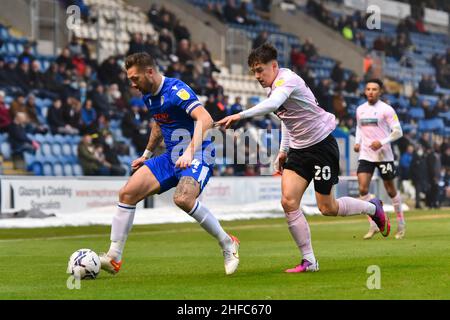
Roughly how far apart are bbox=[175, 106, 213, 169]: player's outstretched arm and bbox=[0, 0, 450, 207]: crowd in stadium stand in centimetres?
1436

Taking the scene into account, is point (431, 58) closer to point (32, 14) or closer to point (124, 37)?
point (124, 37)

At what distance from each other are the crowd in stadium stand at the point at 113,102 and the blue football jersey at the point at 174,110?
13722 millimetres

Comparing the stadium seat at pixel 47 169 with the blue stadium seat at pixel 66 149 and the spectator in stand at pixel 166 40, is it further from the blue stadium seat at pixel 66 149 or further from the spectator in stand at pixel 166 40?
the spectator in stand at pixel 166 40

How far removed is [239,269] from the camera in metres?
11.1

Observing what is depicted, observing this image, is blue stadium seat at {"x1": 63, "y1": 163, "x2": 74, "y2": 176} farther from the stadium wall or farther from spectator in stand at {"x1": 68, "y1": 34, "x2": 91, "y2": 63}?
the stadium wall

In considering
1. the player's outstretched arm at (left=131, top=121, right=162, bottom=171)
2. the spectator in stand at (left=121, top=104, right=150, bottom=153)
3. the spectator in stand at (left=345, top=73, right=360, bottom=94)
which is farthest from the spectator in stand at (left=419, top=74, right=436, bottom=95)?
the player's outstretched arm at (left=131, top=121, right=162, bottom=171)

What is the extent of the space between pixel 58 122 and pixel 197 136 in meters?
15.9

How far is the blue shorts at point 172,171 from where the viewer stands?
34.1ft

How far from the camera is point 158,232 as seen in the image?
1958 centimetres

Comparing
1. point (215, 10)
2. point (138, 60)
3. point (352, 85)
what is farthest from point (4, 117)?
point (352, 85)

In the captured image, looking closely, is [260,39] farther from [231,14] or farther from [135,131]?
[135,131]

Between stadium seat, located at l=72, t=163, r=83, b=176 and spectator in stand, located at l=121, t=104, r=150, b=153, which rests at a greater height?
spectator in stand, located at l=121, t=104, r=150, b=153

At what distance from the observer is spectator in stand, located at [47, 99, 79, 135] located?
2533cm

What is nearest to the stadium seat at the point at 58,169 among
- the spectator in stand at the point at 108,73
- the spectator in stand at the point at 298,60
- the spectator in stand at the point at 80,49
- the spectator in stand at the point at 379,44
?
the spectator in stand at the point at 108,73
